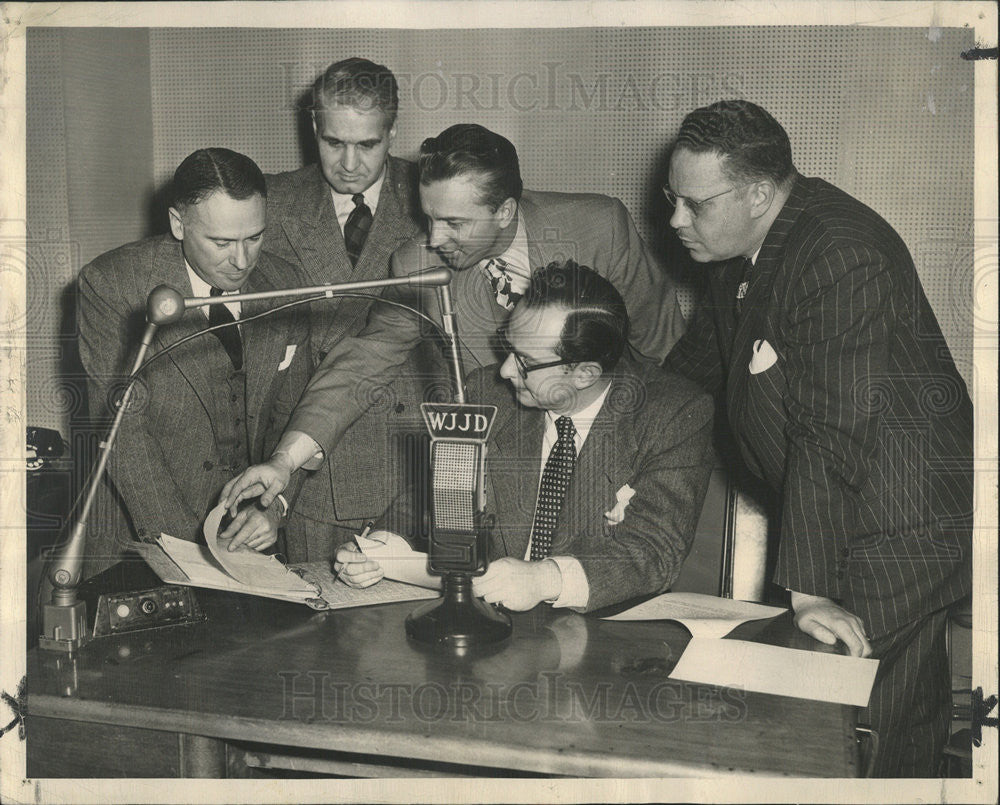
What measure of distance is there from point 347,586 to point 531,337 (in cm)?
78

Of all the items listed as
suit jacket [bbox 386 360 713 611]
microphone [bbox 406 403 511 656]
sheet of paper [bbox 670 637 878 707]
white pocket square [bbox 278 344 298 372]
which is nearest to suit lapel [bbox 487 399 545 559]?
suit jacket [bbox 386 360 713 611]

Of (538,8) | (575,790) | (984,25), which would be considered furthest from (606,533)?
(984,25)

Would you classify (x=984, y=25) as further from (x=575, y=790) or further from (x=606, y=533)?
(x=575, y=790)

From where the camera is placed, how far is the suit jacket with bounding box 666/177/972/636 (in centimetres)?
238

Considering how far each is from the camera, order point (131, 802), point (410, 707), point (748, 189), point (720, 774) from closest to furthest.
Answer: point (720, 774)
point (410, 707)
point (131, 802)
point (748, 189)

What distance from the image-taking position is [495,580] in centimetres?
214

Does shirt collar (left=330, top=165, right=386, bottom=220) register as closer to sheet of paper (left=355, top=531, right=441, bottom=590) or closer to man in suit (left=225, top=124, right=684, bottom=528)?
man in suit (left=225, top=124, right=684, bottom=528)

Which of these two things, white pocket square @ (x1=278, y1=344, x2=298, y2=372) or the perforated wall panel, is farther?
white pocket square @ (x1=278, y1=344, x2=298, y2=372)

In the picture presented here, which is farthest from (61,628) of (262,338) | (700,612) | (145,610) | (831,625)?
(831,625)

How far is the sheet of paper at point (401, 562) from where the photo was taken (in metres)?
2.38

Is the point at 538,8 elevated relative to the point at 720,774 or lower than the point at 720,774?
elevated

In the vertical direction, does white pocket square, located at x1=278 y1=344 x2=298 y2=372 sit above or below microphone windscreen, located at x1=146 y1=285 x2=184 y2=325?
below

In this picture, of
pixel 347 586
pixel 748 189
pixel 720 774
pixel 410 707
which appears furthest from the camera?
pixel 748 189

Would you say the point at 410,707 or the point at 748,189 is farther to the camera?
the point at 748,189
